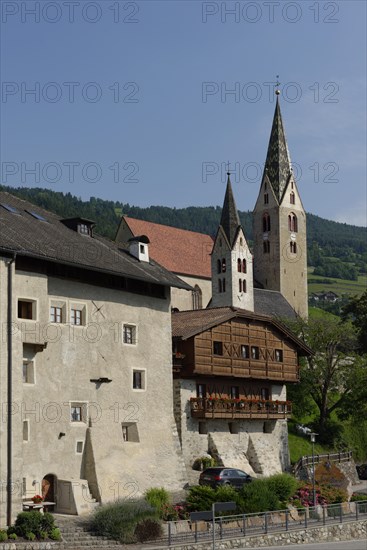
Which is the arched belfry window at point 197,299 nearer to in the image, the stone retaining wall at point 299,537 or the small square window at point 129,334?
the small square window at point 129,334

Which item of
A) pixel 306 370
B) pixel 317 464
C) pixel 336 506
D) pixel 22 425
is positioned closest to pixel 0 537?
pixel 22 425

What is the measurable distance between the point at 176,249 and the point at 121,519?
7368 cm

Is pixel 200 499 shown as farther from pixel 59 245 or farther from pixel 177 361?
pixel 59 245

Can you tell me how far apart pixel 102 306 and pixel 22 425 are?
8.51 meters

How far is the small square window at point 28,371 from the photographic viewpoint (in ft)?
132

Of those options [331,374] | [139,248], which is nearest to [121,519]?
[139,248]

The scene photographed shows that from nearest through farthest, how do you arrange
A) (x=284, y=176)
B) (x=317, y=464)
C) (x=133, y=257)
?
(x=133, y=257)
(x=317, y=464)
(x=284, y=176)

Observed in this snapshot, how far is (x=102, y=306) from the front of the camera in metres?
44.9

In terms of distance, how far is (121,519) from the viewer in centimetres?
3631

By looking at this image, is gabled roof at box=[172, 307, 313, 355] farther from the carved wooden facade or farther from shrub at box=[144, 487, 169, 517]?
shrub at box=[144, 487, 169, 517]

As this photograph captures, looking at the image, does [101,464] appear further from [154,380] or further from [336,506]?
[336,506]

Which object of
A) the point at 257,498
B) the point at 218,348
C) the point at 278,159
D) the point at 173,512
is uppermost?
Answer: the point at 278,159

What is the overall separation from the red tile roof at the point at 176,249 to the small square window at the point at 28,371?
62.3 metres

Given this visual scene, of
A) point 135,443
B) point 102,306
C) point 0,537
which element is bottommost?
point 0,537
